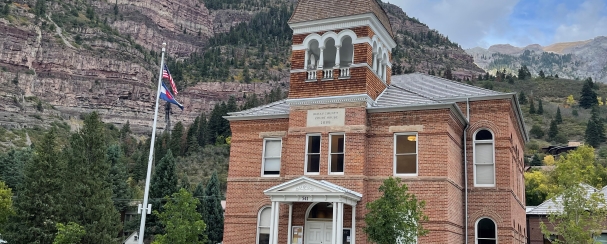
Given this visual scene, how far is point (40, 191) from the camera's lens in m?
29.5

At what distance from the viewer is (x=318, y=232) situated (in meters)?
23.0

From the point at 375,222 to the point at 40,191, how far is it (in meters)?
20.6

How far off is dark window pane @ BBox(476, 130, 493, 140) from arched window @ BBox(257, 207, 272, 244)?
10.4 metres

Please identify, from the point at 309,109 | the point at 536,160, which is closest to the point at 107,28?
the point at 536,160

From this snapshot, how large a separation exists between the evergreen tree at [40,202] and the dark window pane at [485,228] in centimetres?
2183

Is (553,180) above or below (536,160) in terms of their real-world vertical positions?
below

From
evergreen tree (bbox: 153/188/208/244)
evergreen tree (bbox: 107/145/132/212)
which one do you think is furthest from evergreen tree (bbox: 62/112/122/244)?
evergreen tree (bbox: 107/145/132/212)

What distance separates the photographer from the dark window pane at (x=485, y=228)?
23.0m

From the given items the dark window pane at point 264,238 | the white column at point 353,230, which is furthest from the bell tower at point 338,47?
the dark window pane at point 264,238

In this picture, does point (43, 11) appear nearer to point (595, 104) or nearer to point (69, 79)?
point (69, 79)

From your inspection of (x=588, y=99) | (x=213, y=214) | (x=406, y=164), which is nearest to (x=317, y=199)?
(x=406, y=164)

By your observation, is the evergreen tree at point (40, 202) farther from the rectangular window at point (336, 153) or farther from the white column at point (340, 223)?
the white column at point (340, 223)

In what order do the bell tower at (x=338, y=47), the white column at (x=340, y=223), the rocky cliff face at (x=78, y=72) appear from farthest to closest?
1. the rocky cliff face at (x=78, y=72)
2. the bell tower at (x=338, y=47)
3. the white column at (x=340, y=223)

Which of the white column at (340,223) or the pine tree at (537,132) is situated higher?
the pine tree at (537,132)
